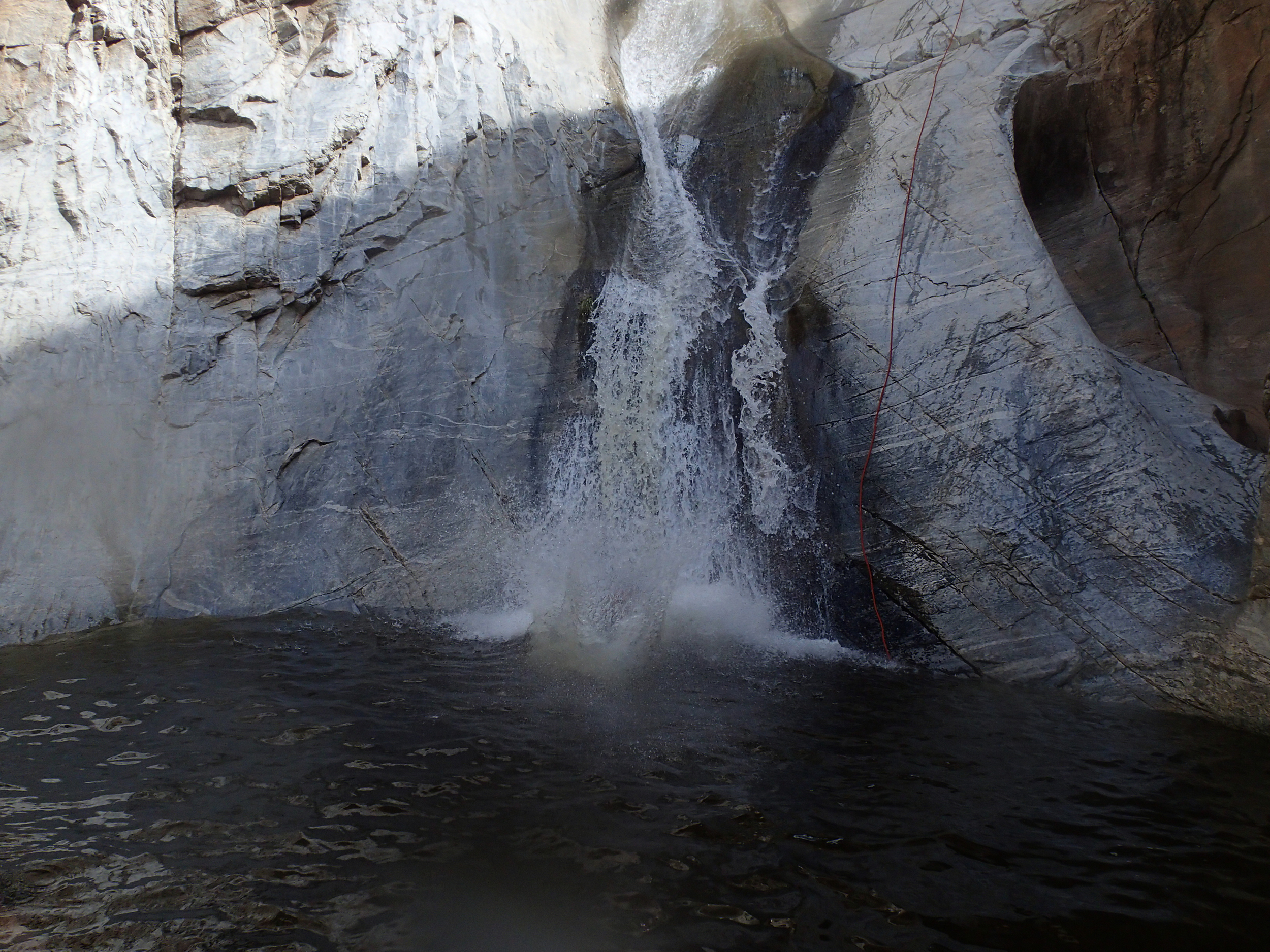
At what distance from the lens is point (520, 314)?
697 cm

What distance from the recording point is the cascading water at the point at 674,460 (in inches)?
230

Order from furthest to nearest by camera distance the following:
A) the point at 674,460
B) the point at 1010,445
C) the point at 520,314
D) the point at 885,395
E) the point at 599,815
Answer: the point at 520,314
the point at 674,460
the point at 885,395
the point at 1010,445
the point at 599,815

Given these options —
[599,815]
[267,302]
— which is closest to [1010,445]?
[599,815]

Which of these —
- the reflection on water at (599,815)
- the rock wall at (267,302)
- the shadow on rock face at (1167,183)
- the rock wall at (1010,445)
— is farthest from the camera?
the shadow on rock face at (1167,183)

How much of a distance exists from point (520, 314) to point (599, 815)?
16.5ft

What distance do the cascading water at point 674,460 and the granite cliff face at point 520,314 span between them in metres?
0.21

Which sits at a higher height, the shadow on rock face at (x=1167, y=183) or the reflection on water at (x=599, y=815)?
the shadow on rock face at (x=1167, y=183)

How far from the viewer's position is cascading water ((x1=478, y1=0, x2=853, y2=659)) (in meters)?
5.85

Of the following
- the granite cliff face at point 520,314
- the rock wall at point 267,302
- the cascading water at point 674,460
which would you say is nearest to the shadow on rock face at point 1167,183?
the granite cliff face at point 520,314

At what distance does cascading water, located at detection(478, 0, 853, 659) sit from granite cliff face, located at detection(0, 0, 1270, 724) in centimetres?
21

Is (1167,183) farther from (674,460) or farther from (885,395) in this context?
(674,460)

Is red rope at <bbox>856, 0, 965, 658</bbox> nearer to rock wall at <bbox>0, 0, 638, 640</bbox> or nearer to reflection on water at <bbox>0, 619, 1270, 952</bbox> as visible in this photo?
reflection on water at <bbox>0, 619, 1270, 952</bbox>

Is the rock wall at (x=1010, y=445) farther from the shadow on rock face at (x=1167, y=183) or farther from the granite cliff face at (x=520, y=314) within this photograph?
the shadow on rock face at (x=1167, y=183)

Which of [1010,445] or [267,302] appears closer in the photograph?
[1010,445]
